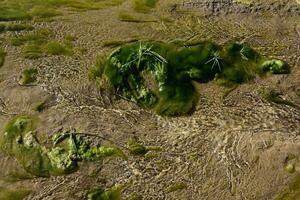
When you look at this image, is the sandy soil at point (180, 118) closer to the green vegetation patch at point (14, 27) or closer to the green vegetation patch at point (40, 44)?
the green vegetation patch at point (40, 44)

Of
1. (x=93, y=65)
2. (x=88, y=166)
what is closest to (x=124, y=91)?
(x=93, y=65)

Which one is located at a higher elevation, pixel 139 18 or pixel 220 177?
pixel 139 18

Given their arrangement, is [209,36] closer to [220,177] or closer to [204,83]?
[204,83]

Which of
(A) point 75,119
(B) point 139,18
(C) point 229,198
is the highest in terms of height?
(B) point 139,18

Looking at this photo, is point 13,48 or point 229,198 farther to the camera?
point 13,48

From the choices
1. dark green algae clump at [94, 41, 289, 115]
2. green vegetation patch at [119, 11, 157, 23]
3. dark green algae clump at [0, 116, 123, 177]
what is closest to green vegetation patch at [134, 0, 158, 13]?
green vegetation patch at [119, 11, 157, 23]

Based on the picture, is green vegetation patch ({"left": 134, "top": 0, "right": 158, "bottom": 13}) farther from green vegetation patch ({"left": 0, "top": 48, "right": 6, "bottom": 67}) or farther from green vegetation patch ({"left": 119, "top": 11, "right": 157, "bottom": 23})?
green vegetation patch ({"left": 0, "top": 48, "right": 6, "bottom": 67})
